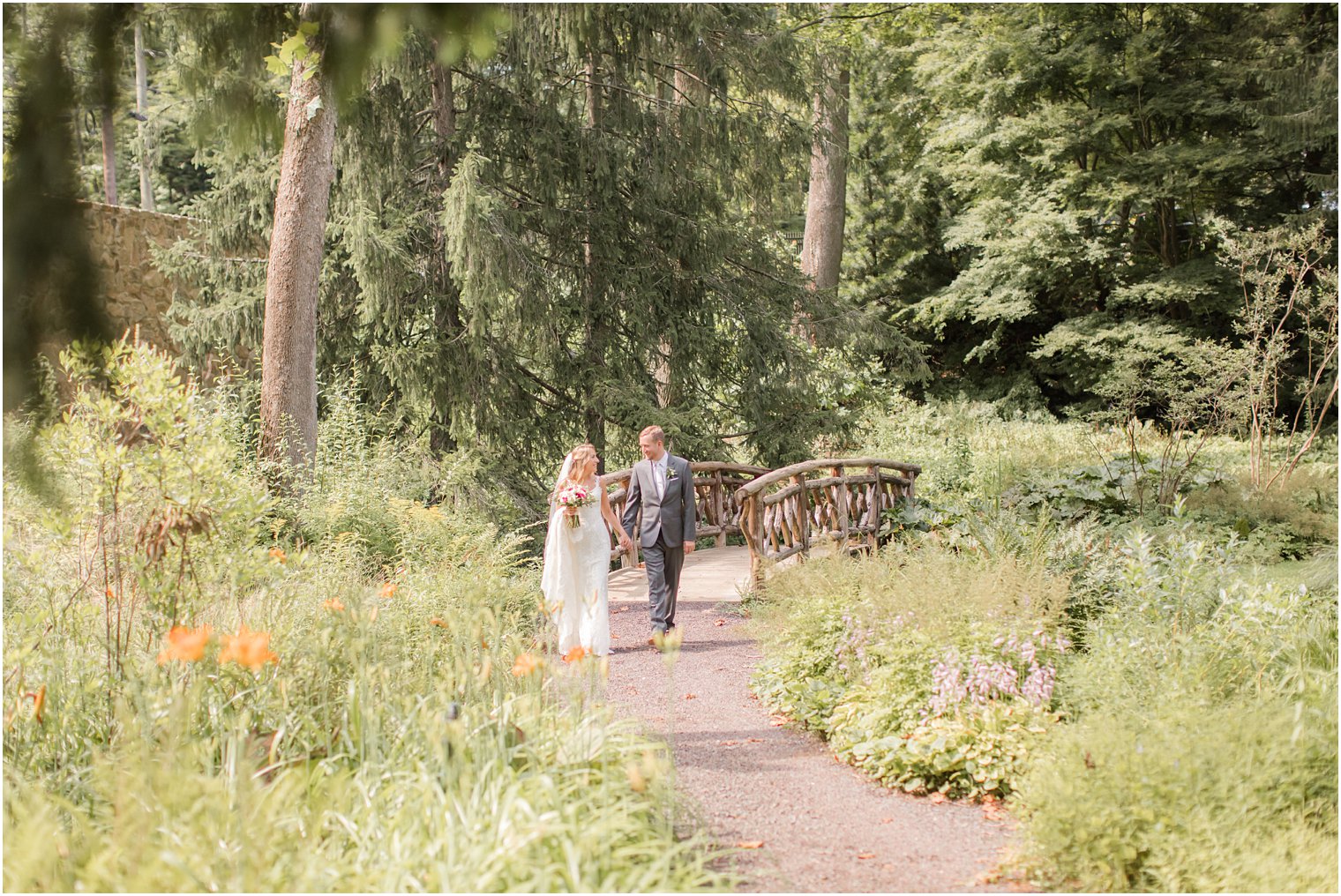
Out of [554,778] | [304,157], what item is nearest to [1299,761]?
[554,778]

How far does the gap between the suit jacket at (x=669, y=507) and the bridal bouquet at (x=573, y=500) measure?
812mm

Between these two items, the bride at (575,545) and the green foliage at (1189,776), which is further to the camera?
the bride at (575,545)

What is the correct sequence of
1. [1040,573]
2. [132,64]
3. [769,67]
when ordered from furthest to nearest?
[769,67] → [1040,573] → [132,64]

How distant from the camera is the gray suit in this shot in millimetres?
7543

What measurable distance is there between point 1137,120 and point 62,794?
25.2m

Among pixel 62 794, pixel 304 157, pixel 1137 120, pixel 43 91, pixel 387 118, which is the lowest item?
pixel 62 794

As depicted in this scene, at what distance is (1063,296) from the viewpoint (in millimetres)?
25891

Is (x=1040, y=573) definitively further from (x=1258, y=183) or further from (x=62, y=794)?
(x=1258, y=183)

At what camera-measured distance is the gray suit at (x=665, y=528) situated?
754 cm

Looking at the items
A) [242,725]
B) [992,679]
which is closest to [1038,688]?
[992,679]

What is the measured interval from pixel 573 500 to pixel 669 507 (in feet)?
3.30

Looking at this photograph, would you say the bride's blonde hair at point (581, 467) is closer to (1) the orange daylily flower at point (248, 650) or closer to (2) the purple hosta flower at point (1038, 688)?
(2) the purple hosta flower at point (1038, 688)

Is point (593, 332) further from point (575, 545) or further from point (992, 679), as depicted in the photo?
point (992, 679)

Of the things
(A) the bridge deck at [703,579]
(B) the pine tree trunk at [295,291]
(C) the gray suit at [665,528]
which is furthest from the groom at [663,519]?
(B) the pine tree trunk at [295,291]
